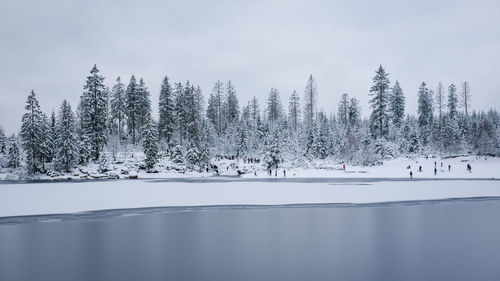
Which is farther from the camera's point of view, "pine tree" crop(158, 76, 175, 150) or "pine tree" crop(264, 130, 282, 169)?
"pine tree" crop(158, 76, 175, 150)

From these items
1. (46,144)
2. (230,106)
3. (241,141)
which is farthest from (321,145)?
(46,144)

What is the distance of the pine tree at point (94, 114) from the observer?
2210 inches

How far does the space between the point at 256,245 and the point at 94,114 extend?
53.0m

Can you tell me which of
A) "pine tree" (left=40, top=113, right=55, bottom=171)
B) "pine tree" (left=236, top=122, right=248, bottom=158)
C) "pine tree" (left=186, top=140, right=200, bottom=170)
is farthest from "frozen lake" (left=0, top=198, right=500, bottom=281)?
"pine tree" (left=236, top=122, right=248, bottom=158)

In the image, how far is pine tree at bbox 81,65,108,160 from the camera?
56.1 m

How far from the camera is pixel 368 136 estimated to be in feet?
192

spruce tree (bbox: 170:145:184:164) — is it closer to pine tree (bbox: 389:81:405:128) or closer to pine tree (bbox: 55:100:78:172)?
pine tree (bbox: 55:100:78:172)

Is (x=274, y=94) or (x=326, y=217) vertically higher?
(x=274, y=94)

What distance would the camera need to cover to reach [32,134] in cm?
5062

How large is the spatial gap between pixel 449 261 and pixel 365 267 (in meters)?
3.44

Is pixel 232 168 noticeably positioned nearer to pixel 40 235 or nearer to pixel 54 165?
pixel 54 165

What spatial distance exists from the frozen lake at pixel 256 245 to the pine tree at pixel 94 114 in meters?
41.2

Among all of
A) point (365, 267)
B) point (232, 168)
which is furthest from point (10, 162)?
point (365, 267)

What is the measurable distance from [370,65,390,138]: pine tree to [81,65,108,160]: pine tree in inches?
2226
